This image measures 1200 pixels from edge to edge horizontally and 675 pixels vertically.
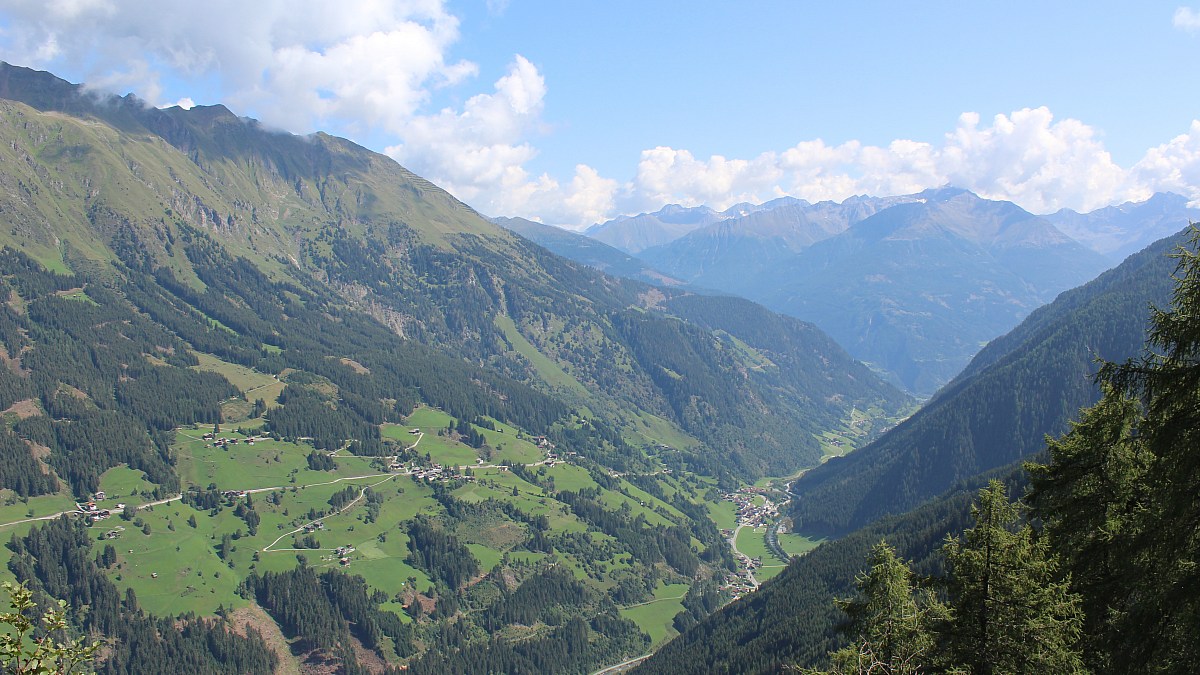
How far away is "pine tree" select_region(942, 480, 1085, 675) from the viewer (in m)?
22.0

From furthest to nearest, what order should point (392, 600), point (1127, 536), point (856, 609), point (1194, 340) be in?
point (392, 600) → point (856, 609) → point (1127, 536) → point (1194, 340)

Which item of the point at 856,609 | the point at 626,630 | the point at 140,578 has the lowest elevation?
the point at 626,630

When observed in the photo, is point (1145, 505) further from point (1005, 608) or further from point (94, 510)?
point (94, 510)

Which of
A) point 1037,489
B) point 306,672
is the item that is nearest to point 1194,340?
point 1037,489

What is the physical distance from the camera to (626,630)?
640 ft

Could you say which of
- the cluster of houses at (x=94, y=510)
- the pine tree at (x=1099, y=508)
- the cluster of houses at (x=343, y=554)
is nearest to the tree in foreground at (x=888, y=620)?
the pine tree at (x=1099, y=508)

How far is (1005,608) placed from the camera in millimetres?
22688

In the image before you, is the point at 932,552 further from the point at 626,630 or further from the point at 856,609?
the point at 856,609

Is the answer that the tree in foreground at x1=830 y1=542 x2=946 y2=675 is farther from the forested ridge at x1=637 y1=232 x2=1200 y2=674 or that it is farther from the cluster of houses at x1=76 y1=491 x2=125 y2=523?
the cluster of houses at x1=76 y1=491 x2=125 y2=523

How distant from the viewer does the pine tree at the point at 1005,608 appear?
22.0m

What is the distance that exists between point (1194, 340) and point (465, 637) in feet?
605

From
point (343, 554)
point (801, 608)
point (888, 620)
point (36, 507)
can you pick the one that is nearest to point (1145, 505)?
point (888, 620)

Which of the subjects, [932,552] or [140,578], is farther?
[140,578]

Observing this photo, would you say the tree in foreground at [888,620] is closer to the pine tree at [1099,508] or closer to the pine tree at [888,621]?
the pine tree at [888,621]
